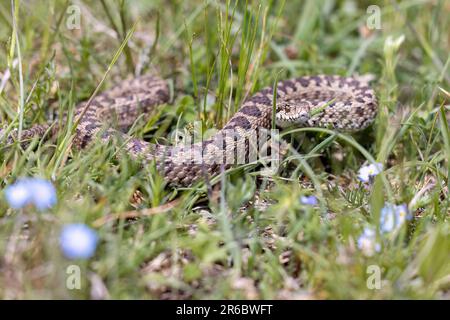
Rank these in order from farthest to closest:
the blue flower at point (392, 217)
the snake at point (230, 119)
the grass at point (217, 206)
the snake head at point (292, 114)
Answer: the snake head at point (292, 114), the snake at point (230, 119), the blue flower at point (392, 217), the grass at point (217, 206)

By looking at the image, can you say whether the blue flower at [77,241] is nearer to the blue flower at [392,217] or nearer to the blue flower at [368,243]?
the blue flower at [368,243]

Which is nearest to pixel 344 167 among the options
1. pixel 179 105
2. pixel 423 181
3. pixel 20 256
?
pixel 423 181

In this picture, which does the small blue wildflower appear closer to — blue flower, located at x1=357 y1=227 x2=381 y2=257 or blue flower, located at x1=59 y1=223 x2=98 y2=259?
blue flower, located at x1=59 y1=223 x2=98 y2=259

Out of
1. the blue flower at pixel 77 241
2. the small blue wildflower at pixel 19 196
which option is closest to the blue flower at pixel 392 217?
the blue flower at pixel 77 241

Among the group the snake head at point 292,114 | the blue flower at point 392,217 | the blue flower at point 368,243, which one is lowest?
the blue flower at point 368,243

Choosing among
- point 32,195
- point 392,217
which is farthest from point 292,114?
point 32,195

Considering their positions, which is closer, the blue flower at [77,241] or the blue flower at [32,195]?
the blue flower at [77,241]
